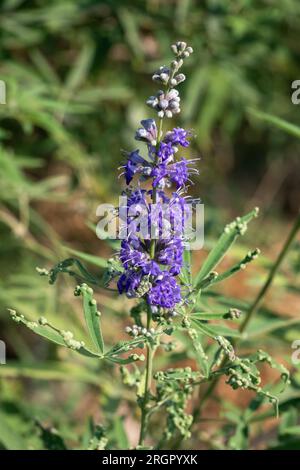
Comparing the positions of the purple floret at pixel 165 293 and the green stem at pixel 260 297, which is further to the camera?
the green stem at pixel 260 297

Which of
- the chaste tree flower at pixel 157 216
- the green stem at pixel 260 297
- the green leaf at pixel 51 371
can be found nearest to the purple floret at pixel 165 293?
the chaste tree flower at pixel 157 216

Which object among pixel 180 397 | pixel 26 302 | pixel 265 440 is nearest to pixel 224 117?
pixel 26 302

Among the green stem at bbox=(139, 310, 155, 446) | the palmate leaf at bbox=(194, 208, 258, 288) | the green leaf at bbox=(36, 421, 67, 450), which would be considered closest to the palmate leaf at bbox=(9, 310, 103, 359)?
the green stem at bbox=(139, 310, 155, 446)

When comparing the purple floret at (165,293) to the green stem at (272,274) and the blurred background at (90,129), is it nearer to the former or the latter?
the green stem at (272,274)

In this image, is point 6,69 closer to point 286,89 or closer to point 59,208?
point 59,208

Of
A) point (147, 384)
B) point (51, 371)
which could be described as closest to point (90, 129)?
point (51, 371)
